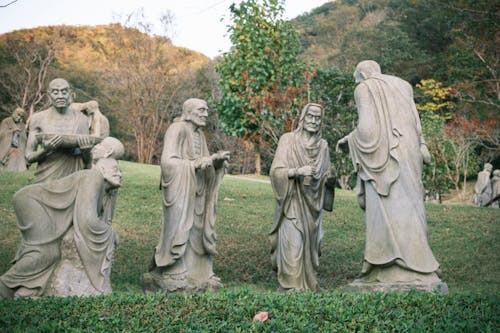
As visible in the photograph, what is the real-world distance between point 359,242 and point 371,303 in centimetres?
792

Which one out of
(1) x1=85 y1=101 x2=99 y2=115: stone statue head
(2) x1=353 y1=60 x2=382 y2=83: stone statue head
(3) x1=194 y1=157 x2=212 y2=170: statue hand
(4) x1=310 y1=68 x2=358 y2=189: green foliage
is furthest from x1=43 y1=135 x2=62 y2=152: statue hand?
(4) x1=310 y1=68 x2=358 y2=189: green foliage

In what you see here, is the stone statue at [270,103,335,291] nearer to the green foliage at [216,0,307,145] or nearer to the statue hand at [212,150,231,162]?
the statue hand at [212,150,231,162]

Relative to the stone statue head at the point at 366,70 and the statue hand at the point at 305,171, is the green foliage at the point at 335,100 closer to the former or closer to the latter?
the stone statue head at the point at 366,70

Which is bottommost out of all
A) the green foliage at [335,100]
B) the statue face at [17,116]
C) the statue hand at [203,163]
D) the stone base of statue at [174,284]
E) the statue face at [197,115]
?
the stone base of statue at [174,284]

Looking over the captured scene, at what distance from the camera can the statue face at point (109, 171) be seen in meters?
7.26

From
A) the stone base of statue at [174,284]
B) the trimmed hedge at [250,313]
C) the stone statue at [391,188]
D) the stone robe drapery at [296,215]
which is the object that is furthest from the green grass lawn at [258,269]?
the stone statue at [391,188]

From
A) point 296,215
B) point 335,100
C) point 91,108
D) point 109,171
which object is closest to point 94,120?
point 91,108

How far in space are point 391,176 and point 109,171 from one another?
3572 millimetres

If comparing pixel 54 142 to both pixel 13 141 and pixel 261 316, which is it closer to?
pixel 261 316

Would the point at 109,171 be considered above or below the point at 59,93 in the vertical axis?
below

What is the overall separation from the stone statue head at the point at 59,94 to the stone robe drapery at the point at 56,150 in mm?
148

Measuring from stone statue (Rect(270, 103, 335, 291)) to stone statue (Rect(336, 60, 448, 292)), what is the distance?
662mm

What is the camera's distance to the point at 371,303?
6.52 meters

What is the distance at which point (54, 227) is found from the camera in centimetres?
686
